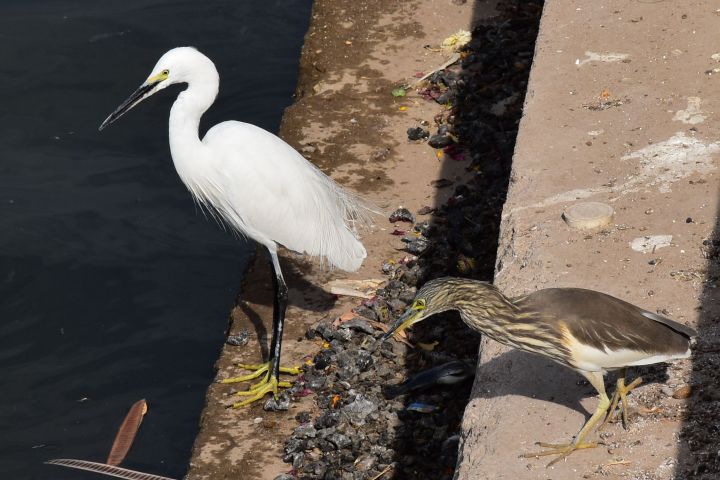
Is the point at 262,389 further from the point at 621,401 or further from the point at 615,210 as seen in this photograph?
the point at 621,401

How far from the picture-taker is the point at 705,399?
4.18 meters

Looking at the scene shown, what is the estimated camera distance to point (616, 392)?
4.23 meters

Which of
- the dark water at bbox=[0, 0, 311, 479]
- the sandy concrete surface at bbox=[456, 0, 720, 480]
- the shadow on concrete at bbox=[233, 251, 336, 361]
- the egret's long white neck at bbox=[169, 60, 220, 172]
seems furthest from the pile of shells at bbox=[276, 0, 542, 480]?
the egret's long white neck at bbox=[169, 60, 220, 172]

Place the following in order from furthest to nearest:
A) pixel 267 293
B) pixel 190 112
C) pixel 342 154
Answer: pixel 342 154
pixel 267 293
pixel 190 112

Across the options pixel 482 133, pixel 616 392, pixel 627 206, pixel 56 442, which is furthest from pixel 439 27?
pixel 616 392

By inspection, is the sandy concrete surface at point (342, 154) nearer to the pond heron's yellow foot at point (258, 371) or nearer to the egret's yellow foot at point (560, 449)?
the pond heron's yellow foot at point (258, 371)

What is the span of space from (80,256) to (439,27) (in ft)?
13.4

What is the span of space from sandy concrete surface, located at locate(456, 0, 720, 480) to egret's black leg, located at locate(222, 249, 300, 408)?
154 cm

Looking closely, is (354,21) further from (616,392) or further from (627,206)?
(616,392)

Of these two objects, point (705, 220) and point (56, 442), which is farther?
point (56, 442)

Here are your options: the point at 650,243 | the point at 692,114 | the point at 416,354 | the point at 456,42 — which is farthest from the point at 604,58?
the point at 456,42

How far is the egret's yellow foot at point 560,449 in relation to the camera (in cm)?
404

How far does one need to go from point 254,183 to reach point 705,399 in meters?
3.05

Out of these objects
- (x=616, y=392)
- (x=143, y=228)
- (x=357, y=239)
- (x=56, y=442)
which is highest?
(x=616, y=392)
